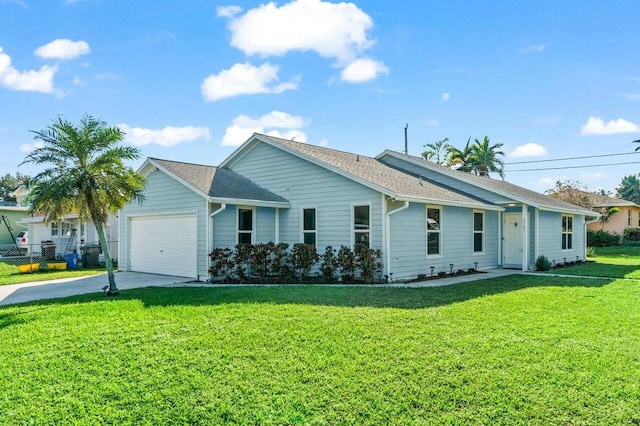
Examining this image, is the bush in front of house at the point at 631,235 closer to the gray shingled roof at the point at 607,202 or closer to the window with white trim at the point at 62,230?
the gray shingled roof at the point at 607,202

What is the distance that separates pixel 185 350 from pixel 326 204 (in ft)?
27.7

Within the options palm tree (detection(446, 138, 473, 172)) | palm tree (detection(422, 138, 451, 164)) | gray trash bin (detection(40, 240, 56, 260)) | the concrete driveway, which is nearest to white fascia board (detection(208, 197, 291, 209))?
the concrete driveway

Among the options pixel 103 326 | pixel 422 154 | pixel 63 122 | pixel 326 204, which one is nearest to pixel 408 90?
pixel 326 204

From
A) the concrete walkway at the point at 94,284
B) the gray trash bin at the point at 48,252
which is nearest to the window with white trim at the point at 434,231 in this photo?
the concrete walkway at the point at 94,284

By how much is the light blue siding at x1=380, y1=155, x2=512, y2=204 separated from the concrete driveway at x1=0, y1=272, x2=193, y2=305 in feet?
34.0

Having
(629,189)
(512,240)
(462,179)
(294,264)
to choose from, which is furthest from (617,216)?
(629,189)

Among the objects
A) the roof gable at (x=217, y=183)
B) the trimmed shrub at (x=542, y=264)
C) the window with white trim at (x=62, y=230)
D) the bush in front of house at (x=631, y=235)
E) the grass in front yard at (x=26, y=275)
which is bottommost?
the grass in front yard at (x=26, y=275)

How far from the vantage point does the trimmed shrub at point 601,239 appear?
3275 cm

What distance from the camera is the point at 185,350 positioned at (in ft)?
19.2

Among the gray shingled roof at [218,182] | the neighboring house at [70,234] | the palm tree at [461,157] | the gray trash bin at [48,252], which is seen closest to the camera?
the gray shingled roof at [218,182]

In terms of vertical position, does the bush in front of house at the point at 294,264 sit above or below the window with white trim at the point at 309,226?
below

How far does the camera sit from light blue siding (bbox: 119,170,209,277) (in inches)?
522

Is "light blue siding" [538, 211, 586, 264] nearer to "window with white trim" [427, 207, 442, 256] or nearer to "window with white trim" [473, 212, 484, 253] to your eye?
"window with white trim" [473, 212, 484, 253]

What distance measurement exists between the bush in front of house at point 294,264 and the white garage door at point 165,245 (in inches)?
44.4
